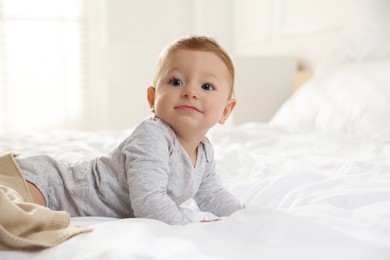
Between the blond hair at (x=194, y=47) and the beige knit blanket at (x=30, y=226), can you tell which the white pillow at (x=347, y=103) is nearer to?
the blond hair at (x=194, y=47)

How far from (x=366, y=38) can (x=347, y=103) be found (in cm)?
44

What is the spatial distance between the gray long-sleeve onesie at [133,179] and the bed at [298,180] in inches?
2.5

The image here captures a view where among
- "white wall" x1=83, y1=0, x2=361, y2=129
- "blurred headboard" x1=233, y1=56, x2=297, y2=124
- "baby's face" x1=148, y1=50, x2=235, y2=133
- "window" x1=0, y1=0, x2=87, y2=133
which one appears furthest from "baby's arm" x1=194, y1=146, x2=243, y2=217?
"window" x1=0, y1=0, x2=87, y2=133

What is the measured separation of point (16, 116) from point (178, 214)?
10.7 ft

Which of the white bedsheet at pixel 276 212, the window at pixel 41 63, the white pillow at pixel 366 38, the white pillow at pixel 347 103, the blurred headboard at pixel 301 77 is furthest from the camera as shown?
the window at pixel 41 63

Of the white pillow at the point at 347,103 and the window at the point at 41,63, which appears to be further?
the window at the point at 41,63

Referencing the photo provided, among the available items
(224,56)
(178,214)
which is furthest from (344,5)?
(178,214)

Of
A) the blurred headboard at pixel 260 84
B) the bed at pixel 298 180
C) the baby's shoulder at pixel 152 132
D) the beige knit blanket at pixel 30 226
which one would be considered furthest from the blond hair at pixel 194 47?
the blurred headboard at pixel 260 84

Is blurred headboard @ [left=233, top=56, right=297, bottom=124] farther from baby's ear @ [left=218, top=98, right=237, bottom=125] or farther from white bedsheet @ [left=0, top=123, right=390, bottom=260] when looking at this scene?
baby's ear @ [left=218, top=98, right=237, bottom=125]

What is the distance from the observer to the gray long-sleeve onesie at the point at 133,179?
2.84 feet

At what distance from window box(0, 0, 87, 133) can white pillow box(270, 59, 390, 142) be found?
2.22 m

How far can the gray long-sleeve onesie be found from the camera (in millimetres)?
864

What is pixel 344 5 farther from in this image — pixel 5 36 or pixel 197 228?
pixel 5 36

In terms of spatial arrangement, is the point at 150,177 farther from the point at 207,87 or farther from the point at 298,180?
the point at 298,180
